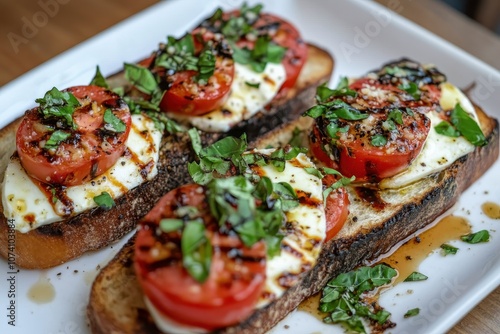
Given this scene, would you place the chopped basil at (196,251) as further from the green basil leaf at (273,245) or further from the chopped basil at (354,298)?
the chopped basil at (354,298)

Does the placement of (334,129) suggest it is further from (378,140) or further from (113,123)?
(113,123)

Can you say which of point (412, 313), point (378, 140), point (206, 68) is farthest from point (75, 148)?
point (412, 313)

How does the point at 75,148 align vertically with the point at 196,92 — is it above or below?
below

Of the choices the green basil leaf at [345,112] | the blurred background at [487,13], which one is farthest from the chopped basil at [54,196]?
the blurred background at [487,13]

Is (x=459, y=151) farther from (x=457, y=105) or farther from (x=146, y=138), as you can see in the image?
(x=146, y=138)

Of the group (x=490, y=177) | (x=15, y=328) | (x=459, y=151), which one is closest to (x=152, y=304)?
(x=15, y=328)
